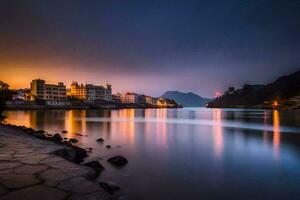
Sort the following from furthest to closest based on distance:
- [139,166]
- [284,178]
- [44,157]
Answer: [139,166]
[284,178]
[44,157]

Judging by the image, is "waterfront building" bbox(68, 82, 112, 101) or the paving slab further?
"waterfront building" bbox(68, 82, 112, 101)

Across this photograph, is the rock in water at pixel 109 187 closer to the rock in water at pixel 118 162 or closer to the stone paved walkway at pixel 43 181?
the stone paved walkway at pixel 43 181

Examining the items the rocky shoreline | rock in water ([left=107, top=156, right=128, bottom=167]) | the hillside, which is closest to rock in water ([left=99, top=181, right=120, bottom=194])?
the rocky shoreline

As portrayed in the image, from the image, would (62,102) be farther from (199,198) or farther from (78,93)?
(199,198)

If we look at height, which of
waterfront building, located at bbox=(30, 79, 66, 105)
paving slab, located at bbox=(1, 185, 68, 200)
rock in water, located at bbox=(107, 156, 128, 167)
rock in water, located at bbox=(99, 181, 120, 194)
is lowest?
rock in water, located at bbox=(107, 156, 128, 167)

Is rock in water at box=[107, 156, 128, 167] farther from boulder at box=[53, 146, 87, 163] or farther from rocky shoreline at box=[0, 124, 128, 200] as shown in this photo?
rocky shoreline at box=[0, 124, 128, 200]

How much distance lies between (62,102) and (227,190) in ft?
483

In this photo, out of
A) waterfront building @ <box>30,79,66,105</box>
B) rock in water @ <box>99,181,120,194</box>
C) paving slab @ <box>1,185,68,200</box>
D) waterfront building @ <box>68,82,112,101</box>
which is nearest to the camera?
paving slab @ <box>1,185,68,200</box>

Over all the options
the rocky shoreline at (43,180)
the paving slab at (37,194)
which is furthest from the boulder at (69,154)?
the paving slab at (37,194)

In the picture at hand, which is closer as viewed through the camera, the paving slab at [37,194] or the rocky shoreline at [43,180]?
the paving slab at [37,194]

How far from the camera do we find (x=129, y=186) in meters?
8.91

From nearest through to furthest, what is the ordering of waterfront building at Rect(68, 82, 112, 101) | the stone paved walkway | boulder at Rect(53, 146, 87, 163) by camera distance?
the stone paved walkway < boulder at Rect(53, 146, 87, 163) < waterfront building at Rect(68, 82, 112, 101)

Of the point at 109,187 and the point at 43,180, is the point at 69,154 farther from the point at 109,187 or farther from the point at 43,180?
the point at 43,180

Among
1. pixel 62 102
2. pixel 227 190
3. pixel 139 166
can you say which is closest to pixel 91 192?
pixel 227 190
